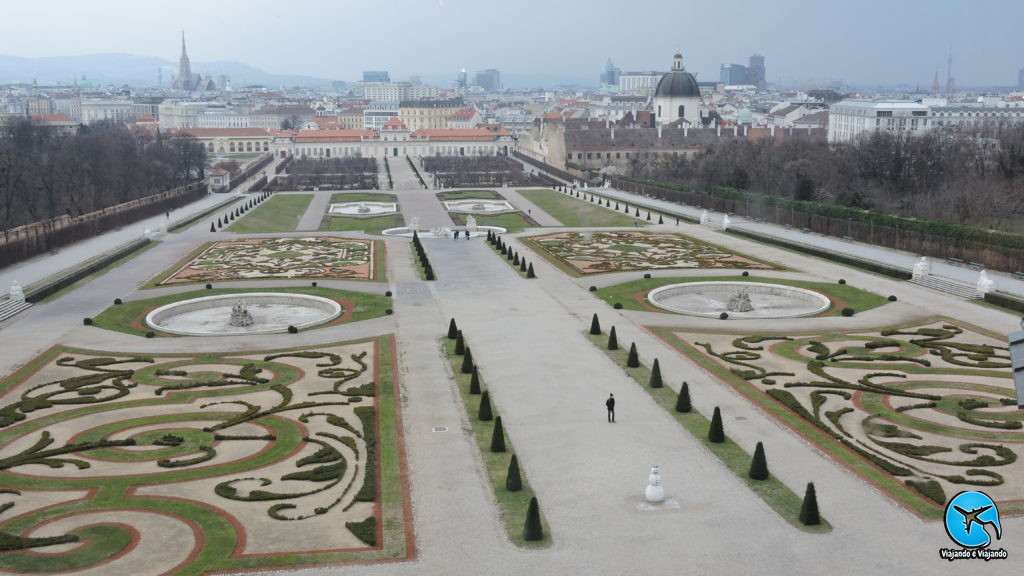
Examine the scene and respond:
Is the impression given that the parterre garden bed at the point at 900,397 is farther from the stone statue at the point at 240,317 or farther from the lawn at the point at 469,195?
the lawn at the point at 469,195

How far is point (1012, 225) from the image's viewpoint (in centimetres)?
5903

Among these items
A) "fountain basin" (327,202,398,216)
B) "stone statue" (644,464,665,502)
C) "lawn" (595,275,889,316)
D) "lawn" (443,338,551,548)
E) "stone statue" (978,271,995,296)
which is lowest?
"lawn" (443,338,551,548)

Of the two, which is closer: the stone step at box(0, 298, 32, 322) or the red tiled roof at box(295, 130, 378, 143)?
the stone step at box(0, 298, 32, 322)

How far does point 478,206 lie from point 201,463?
6791cm

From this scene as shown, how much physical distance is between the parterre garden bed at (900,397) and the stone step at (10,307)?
27.2 meters

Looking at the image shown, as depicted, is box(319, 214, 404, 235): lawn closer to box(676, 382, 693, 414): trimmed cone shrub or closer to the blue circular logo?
box(676, 382, 693, 414): trimmed cone shrub

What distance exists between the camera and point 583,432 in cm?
2470

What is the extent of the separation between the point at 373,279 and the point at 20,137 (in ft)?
341

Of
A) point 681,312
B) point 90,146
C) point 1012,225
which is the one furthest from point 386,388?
point 90,146

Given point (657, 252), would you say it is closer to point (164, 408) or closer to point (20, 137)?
point (164, 408)

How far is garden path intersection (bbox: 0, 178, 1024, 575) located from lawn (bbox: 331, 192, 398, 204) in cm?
5044

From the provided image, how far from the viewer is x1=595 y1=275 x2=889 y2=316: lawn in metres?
40.8

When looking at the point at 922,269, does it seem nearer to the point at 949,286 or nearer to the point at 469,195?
the point at 949,286

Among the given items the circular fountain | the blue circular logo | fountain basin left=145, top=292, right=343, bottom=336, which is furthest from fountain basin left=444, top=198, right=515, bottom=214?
the blue circular logo
